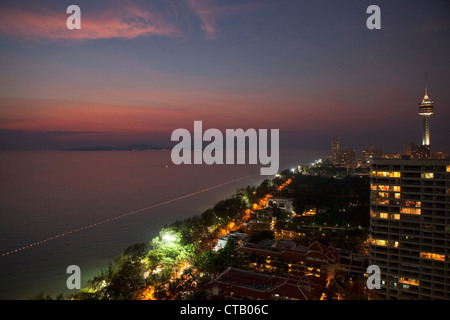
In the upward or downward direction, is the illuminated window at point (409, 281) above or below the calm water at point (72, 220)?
above

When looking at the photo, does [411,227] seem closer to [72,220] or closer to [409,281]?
[409,281]

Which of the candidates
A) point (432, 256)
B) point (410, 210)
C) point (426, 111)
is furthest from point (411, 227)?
point (426, 111)

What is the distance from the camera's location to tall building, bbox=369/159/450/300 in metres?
4.38

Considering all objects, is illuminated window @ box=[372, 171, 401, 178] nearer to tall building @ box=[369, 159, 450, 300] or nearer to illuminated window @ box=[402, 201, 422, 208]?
tall building @ box=[369, 159, 450, 300]

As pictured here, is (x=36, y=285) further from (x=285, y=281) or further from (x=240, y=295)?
(x=285, y=281)

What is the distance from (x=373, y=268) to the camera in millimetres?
4824

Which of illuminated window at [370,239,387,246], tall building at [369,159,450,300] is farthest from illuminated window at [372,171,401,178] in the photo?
illuminated window at [370,239,387,246]

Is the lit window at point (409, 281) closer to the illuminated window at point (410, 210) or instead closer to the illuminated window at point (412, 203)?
the illuminated window at point (410, 210)

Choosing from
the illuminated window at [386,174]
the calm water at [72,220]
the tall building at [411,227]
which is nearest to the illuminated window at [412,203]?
the tall building at [411,227]

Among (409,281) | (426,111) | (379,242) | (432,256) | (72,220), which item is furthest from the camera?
(426,111)

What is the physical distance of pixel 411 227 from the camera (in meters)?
4.57

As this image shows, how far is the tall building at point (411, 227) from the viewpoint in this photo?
438 centimetres
